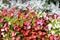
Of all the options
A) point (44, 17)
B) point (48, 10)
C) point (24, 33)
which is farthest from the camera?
point (48, 10)

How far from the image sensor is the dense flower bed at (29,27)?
4188mm

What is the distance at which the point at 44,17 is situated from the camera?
4.57 metres

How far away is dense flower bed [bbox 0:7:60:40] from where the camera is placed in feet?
13.7

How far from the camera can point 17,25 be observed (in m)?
4.33

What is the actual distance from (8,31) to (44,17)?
2.46 feet

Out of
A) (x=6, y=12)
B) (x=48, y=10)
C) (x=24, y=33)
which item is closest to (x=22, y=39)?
(x=24, y=33)

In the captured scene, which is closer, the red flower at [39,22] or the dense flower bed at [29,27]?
the dense flower bed at [29,27]

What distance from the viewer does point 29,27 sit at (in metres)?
4.29

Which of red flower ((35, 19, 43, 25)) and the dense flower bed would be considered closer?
the dense flower bed

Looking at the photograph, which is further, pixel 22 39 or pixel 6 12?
pixel 6 12

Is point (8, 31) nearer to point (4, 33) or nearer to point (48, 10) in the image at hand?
point (4, 33)

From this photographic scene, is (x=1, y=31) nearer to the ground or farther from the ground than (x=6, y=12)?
nearer to the ground

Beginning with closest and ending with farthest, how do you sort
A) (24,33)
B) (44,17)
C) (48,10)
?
(24,33), (44,17), (48,10)

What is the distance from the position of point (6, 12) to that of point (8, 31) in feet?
1.75
